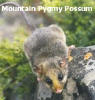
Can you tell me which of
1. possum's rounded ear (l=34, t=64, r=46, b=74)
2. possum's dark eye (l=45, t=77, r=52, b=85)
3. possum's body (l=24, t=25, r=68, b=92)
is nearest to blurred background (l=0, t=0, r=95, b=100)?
possum's body (l=24, t=25, r=68, b=92)

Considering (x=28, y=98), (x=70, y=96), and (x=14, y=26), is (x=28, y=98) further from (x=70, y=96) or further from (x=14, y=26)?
(x=14, y=26)

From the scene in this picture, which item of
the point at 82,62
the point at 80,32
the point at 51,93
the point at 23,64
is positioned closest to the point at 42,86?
the point at 51,93

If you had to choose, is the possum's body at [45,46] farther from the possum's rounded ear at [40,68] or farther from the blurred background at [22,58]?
the blurred background at [22,58]

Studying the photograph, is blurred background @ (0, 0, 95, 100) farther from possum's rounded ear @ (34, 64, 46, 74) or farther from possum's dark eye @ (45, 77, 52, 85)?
possum's dark eye @ (45, 77, 52, 85)

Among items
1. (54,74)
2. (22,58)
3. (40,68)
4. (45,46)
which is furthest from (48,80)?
(22,58)

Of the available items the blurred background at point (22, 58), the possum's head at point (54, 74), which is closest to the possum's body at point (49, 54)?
the possum's head at point (54, 74)

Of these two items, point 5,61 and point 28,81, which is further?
point 5,61

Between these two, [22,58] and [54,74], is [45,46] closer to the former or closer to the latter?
[54,74]

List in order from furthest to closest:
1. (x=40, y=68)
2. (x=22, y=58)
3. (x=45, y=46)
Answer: (x=22, y=58) < (x=45, y=46) < (x=40, y=68)
